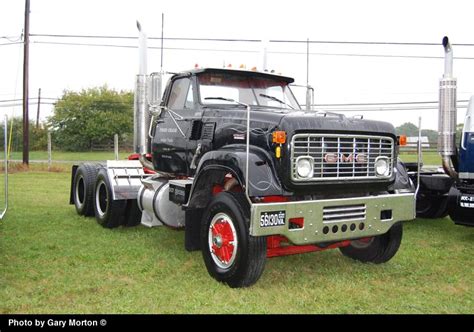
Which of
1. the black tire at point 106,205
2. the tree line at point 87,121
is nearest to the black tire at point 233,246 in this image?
the black tire at point 106,205

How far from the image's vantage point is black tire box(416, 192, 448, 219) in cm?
960

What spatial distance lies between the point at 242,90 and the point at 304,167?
195 centimetres

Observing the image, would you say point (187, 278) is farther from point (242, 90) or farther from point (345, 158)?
point (242, 90)

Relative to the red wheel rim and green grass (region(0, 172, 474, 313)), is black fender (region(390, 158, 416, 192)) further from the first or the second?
the red wheel rim

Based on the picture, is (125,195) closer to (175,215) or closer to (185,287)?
(175,215)

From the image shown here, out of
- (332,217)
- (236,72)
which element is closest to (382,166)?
(332,217)

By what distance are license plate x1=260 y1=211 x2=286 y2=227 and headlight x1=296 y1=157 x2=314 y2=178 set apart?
0.49 meters

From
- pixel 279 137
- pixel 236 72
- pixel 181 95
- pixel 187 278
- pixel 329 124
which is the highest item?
pixel 236 72

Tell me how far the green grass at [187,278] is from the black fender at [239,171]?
1.03m

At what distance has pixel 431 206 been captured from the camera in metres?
9.70

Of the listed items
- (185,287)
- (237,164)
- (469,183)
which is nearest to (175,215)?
(185,287)

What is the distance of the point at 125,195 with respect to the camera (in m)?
7.99

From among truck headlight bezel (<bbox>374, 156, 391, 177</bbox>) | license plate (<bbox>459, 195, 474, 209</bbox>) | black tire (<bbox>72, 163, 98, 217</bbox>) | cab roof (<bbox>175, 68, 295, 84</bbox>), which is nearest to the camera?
truck headlight bezel (<bbox>374, 156, 391, 177</bbox>)

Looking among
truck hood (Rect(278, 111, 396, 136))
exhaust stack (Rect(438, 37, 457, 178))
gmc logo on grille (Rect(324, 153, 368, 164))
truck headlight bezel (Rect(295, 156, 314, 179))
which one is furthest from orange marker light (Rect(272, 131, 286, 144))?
exhaust stack (Rect(438, 37, 457, 178))
